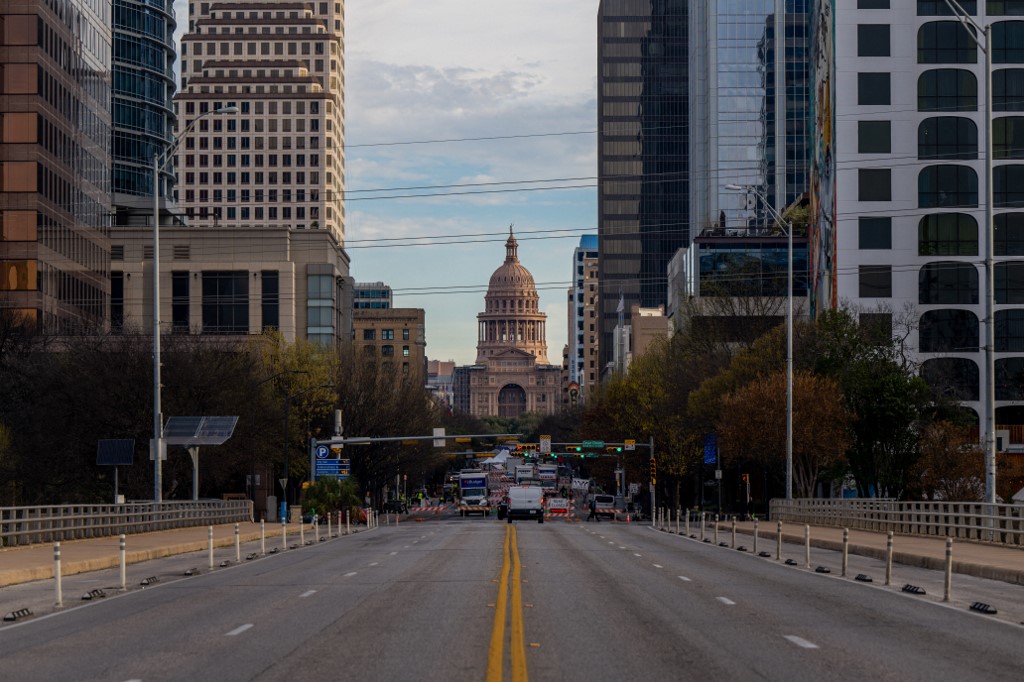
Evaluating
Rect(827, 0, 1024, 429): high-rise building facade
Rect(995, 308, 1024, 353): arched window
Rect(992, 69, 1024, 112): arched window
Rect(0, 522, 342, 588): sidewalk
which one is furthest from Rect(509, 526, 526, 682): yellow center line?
Rect(992, 69, 1024, 112): arched window

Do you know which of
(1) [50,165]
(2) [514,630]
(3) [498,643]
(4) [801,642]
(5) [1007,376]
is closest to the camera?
(3) [498,643]

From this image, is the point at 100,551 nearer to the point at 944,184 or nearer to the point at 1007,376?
the point at 944,184

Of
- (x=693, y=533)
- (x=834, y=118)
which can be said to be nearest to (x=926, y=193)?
(x=834, y=118)

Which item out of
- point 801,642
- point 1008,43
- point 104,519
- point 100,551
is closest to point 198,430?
point 104,519

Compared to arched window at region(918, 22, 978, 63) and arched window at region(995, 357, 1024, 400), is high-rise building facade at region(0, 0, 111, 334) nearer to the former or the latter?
arched window at region(918, 22, 978, 63)

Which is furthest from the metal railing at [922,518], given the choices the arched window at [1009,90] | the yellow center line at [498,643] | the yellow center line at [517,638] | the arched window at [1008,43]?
the arched window at [1008,43]

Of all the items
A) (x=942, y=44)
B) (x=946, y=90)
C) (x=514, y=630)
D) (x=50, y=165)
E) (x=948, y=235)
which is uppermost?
(x=942, y=44)

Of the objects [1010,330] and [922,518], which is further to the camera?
[1010,330]

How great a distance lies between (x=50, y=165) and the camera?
3580 inches

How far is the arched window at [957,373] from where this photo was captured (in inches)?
3588

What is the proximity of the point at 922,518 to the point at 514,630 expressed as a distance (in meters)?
32.2

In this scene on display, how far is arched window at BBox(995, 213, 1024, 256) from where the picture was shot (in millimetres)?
93438

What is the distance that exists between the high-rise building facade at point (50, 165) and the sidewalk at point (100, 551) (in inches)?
1512

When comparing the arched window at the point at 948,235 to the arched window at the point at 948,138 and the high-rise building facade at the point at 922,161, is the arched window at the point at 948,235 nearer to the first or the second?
the high-rise building facade at the point at 922,161
